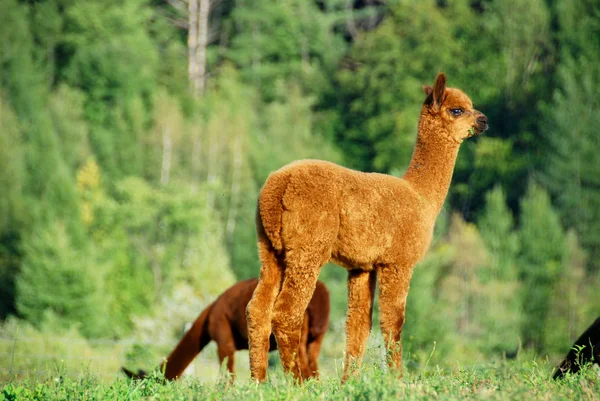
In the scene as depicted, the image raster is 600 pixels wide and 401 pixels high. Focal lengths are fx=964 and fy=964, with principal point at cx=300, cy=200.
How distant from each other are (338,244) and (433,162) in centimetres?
133

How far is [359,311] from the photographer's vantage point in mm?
7980

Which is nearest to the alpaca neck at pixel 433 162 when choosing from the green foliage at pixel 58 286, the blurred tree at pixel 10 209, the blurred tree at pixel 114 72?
the green foliage at pixel 58 286

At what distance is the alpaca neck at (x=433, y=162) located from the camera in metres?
8.41

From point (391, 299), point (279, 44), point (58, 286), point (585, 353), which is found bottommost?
point (58, 286)

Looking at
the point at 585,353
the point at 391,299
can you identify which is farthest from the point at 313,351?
the point at 391,299

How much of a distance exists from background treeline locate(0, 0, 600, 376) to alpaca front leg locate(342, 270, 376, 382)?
22.5m

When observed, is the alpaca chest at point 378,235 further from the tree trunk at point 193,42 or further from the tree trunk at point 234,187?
the tree trunk at point 193,42

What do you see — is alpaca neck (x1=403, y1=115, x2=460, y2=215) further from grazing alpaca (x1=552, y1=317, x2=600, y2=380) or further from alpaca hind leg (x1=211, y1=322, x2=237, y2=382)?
alpaca hind leg (x1=211, y1=322, x2=237, y2=382)

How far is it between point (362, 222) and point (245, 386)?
1.75 meters

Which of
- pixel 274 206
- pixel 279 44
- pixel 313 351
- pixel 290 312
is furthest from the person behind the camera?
pixel 279 44

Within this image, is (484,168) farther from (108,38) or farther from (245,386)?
(245,386)

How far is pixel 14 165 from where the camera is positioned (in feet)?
170

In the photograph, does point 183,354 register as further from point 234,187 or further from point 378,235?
point 234,187

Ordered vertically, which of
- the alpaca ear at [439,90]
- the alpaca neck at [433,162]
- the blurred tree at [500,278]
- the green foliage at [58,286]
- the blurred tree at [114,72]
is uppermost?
the alpaca ear at [439,90]
